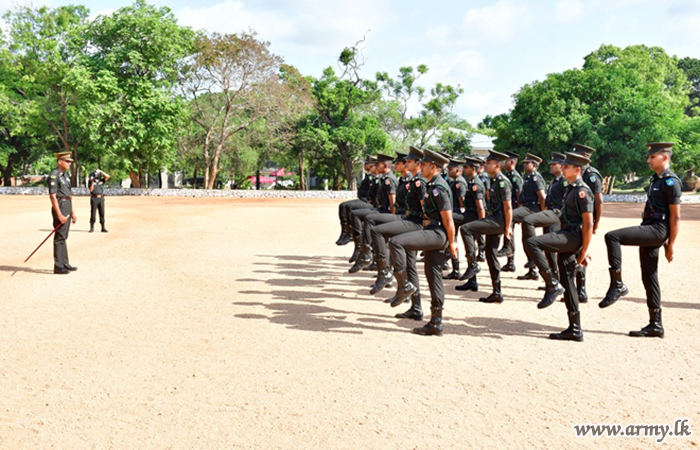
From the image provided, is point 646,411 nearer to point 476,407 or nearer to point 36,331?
point 476,407

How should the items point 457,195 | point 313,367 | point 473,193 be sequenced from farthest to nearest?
point 457,195, point 473,193, point 313,367

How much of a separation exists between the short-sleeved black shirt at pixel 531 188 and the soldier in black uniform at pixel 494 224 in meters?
0.99

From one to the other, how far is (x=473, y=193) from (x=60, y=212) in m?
7.71

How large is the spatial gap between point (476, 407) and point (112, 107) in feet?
136

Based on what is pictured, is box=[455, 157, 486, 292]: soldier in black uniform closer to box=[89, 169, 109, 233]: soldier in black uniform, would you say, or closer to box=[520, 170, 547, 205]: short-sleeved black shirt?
box=[520, 170, 547, 205]: short-sleeved black shirt

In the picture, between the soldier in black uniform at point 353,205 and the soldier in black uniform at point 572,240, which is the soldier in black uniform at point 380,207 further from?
the soldier in black uniform at point 572,240

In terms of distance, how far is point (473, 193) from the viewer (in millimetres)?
9742

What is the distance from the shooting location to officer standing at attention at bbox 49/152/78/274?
10.4 m

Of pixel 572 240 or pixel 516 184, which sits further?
pixel 516 184

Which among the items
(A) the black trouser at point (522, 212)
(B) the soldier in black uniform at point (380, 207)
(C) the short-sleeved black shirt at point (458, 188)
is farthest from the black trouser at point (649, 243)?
(B) the soldier in black uniform at point (380, 207)

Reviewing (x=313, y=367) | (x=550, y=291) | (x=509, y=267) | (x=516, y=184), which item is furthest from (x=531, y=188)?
(x=313, y=367)

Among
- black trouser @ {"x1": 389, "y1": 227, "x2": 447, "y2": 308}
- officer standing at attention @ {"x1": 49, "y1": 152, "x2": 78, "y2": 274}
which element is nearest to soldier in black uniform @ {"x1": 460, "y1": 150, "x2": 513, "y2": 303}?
black trouser @ {"x1": 389, "y1": 227, "x2": 447, "y2": 308}

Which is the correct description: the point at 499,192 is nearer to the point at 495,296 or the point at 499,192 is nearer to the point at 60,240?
the point at 495,296

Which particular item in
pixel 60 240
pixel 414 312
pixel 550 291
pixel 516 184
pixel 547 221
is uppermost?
pixel 516 184
